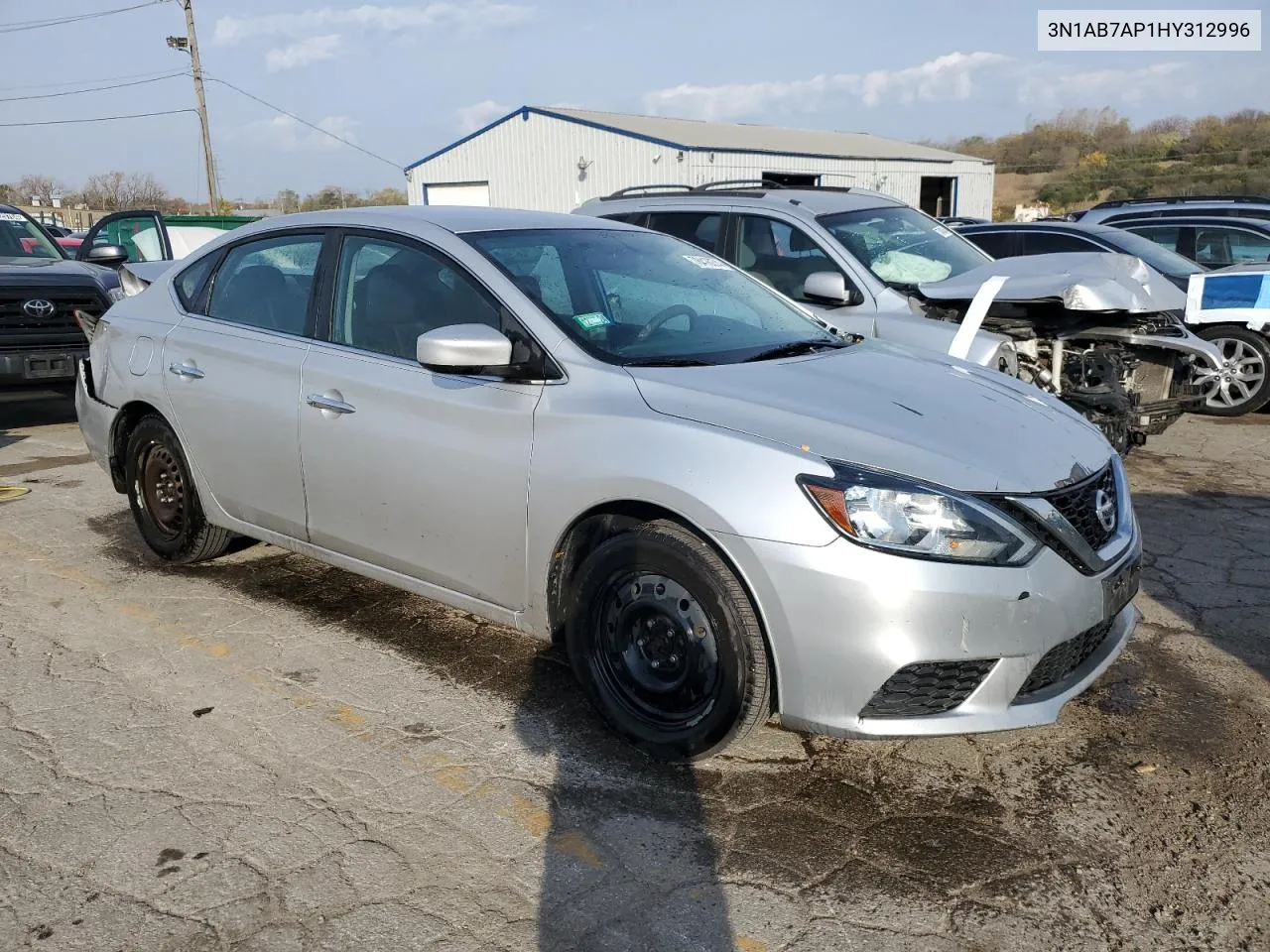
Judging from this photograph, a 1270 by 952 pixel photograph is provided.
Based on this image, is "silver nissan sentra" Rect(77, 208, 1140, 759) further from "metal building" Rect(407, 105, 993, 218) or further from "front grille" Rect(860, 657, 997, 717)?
"metal building" Rect(407, 105, 993, 218)

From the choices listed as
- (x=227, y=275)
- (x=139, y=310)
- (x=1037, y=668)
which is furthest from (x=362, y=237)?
(x=1037, y=668)

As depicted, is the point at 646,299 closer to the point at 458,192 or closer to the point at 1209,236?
the point at 1209,236

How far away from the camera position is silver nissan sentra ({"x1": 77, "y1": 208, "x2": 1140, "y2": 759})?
2975 millimetres

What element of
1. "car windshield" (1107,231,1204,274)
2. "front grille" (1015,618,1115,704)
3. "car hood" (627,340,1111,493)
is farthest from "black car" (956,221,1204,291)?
"front grille" (1015,618,1115,704)

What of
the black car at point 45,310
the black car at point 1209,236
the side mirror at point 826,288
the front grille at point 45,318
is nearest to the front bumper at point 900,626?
the side mirror at point 826,288

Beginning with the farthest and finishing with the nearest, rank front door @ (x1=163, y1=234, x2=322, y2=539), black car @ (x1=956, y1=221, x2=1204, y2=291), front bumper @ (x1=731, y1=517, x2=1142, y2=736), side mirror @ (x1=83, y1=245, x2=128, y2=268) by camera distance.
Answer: black car @ (x1=956, y1=221, x2=1204, y2=291) → side mirror @ (x1=83, y1=245, x2=128, y2=268) → front door @ (x1=163, y1=234, x2=322, y2=539) → front bumper @ (x1=731, y1=517, x2=1142, y2=736)

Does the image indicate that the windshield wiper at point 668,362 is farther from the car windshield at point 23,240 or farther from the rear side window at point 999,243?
the car windshield at point 23,240

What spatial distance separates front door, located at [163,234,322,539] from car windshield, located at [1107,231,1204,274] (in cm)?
777

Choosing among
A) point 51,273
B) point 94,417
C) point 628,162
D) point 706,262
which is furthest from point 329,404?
point 628,162

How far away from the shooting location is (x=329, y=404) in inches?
163

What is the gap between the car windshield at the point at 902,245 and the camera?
723cm

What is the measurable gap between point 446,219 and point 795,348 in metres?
1.45

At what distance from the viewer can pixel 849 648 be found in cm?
295

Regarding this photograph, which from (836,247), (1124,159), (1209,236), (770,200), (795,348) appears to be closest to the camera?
(795,348)
